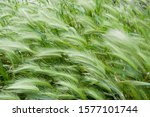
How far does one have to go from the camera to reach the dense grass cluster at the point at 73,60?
2.05 metres

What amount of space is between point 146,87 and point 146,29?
1.85 feet

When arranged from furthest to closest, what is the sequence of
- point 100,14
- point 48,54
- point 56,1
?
point 56,1 → point 100,14 → point 48,54

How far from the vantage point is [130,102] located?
200 centimetres

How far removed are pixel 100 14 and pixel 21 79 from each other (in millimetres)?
1044

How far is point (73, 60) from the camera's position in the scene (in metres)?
2.14

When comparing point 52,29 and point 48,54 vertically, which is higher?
point 52,29

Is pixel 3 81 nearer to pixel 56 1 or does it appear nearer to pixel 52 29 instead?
pixel 52 29

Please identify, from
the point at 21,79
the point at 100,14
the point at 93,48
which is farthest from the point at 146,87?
the point at 100,14

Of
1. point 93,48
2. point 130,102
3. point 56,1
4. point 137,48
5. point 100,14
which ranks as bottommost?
point 130,102

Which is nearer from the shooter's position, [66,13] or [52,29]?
[52,29]

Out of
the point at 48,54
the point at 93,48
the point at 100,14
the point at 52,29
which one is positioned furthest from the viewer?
the point at 100,14

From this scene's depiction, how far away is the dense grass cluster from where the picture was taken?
2046mm

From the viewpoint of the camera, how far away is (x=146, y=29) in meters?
2.54

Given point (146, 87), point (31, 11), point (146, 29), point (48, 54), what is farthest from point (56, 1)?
point (146, 87)
